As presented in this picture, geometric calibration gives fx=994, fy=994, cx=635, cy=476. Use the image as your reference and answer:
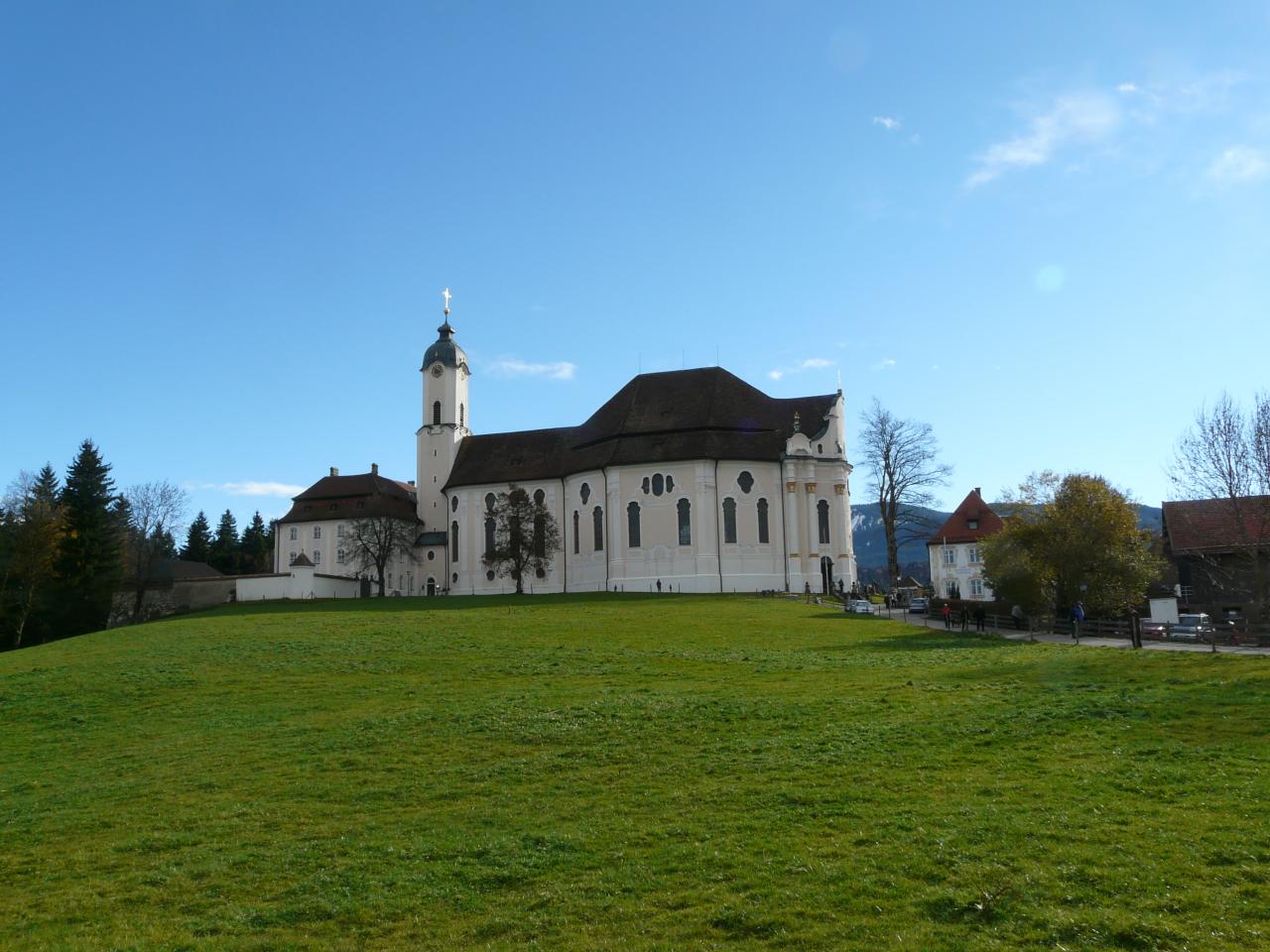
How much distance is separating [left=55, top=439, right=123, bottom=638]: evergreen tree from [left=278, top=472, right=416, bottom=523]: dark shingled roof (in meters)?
13.0

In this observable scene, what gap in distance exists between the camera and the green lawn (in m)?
9.70

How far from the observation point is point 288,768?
17281mm

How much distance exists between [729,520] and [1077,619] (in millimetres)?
28937

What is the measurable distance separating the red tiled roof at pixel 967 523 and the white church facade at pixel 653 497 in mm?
21932

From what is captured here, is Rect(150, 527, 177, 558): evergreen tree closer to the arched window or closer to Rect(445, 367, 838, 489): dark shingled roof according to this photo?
Rect(445, 367, 838, 489): dark shingled roof

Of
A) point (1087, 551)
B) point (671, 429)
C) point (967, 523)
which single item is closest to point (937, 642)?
point (1087, 551)

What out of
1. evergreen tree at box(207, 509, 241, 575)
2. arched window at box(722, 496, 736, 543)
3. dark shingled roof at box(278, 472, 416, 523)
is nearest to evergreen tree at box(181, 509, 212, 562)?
evergreen tree at box(207, 509, 241, 575)

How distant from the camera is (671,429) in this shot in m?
65.9

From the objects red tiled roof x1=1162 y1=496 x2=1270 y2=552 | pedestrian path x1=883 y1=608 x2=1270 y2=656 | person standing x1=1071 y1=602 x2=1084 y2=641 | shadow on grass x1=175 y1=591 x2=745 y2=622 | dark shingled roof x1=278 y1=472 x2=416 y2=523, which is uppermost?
dark shingled roof x1=278 y1=472 x2=416 y2=523

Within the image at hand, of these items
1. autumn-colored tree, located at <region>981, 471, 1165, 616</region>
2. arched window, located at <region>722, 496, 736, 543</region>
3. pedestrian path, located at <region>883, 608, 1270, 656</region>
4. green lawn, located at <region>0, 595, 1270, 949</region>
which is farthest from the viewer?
arched window, located at <region>722, 496, 736, 543</region>

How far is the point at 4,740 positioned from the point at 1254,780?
947 inches

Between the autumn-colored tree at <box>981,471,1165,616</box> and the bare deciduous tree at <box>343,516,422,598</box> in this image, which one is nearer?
the autumn-colored tree at <box>981,471,1165,616</box>

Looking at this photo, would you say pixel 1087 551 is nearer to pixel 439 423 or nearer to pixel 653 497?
pixel 653 497

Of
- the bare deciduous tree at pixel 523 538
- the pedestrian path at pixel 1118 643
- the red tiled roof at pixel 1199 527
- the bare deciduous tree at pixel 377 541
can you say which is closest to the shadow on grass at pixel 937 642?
the pedestrian path at pixel 1118 643
